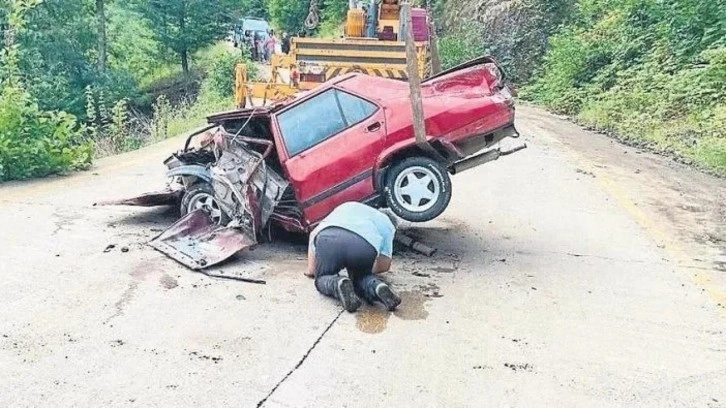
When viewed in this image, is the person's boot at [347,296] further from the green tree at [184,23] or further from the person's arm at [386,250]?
the green tree at [184,23]

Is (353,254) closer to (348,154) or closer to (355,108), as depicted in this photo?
(348,154)

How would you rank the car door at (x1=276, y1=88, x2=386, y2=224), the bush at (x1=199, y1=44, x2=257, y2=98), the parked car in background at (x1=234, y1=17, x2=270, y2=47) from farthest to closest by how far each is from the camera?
the parked car in background at (x1=234, y1=17, x2=270, y2=47)
the bush at (x1=199, y1=44, x2=257, y2=98)
the car door at (x1=276, y1=88, x2=386, y2=224)

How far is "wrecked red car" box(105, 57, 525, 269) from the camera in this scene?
25.2 ft

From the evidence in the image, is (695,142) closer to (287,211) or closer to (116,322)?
(287,211)

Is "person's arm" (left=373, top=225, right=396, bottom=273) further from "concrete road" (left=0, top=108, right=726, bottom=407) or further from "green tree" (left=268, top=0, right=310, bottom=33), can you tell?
"green tree" (left=268, top=0, right=310, bottom=33)

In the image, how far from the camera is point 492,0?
113ft

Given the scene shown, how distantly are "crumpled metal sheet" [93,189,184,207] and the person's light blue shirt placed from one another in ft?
9.29

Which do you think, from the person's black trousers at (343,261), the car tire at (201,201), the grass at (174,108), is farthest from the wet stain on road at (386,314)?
the grass at (174,108)

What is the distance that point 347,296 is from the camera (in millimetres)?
6312

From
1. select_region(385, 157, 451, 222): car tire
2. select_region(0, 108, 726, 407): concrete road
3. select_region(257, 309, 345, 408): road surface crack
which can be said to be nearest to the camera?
select_region(257, 309, 345, 408): road surface crack

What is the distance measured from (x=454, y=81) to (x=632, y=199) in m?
3.87

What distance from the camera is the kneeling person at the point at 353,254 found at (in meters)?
6.32

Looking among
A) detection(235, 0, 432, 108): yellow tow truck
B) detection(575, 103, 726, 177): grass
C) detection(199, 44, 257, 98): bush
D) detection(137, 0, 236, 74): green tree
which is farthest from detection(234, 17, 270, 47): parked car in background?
detection(575, 103, 726, 177): grass

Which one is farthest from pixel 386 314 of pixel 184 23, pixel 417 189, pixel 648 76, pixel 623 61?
pixel 184 23
